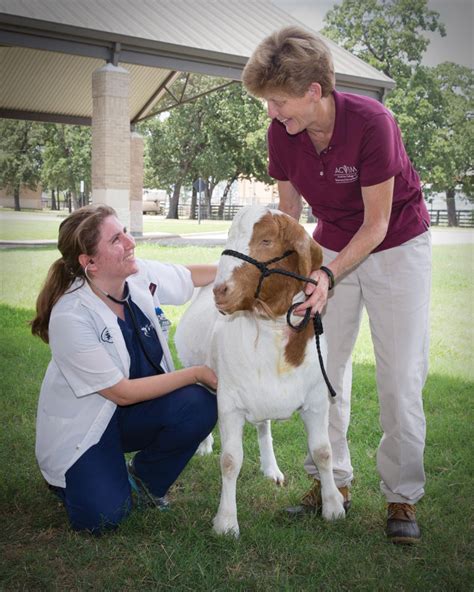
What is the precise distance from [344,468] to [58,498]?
1652 millimetres

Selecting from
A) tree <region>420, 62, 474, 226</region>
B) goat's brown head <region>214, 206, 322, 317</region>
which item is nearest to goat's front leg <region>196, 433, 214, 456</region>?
goat's brown head <region>214, 206, 322, 317</region>

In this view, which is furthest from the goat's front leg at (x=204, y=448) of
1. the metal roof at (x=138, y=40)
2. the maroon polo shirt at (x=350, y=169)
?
the metal roof at (x=138, y=40)

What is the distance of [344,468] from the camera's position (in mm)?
3639

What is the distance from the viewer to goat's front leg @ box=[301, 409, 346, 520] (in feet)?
10.7

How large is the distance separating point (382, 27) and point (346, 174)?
890 inches

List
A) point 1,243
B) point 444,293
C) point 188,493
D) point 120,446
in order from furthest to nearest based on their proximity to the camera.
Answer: point 1,243
point 444,293
point 188,493
point 120,446

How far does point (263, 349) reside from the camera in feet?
9.73

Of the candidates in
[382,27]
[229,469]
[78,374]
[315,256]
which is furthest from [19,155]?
[315,256]

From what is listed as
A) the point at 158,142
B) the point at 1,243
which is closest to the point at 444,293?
the point at 1,243

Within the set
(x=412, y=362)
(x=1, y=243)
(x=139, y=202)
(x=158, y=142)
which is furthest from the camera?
(x=158, y=142)

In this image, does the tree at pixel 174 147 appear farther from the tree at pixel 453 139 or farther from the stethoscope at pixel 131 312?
the stethoscope at pixel 131 312

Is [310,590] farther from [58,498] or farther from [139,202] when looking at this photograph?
[139,202]

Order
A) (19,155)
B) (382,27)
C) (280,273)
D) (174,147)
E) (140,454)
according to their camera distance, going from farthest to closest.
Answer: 1. (174,147)
2. (19,155)
3. (382,27)
4. (140,454)
5. (280,273)

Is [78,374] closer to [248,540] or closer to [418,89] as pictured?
[248,540]
